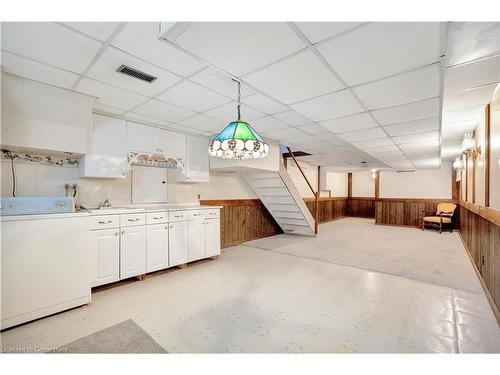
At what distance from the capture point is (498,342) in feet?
6.91

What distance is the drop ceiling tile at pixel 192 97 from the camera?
264cm

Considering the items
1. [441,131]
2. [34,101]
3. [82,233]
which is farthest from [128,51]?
[441,131]

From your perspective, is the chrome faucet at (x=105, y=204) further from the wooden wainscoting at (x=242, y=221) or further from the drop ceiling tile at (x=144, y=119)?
the wooden wainscoting at (x=242, y=221)

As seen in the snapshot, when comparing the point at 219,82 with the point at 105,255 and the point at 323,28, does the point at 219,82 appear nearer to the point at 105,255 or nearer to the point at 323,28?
the point at 323,28

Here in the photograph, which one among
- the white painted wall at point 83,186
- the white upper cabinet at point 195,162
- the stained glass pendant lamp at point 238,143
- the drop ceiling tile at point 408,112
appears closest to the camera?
the stained glass pendant lamp at point 238,143

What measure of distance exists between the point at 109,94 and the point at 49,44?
0.95 meters

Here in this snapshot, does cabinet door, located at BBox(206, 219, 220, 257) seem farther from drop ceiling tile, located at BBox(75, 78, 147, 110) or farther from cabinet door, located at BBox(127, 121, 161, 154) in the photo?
drop ceiling tile, located at BBox(75, 78, 147, 110)

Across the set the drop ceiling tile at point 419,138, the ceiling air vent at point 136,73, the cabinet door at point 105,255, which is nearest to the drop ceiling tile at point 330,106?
the ceiling air vent at point 136,73

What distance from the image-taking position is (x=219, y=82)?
248 centimetres

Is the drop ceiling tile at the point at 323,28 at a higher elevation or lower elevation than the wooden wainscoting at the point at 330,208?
higher

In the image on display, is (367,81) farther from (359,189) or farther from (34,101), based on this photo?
(359,189)

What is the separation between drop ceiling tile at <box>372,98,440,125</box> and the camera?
111 inches

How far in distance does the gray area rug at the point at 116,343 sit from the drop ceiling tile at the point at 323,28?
2.65m

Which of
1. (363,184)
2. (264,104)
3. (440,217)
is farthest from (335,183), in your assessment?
(264,104)
